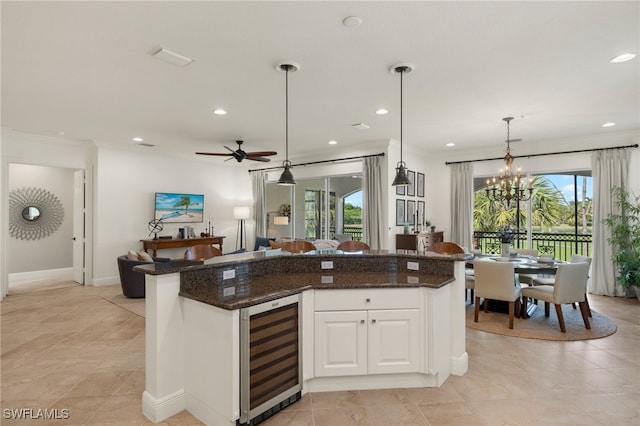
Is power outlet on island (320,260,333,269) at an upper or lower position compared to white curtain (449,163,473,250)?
lower

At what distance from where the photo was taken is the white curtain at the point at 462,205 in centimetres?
703

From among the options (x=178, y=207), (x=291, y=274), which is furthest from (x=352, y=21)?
(x=178, y=207)

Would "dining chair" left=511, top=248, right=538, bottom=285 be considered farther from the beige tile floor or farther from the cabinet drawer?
the cabinet drawer

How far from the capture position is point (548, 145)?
20.6ft

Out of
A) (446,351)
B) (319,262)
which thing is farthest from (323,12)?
(446,351)

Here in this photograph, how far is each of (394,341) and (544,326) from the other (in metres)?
2.63

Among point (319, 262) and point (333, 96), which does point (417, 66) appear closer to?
point (333, 96)

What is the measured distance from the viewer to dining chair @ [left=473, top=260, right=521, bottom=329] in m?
4.05

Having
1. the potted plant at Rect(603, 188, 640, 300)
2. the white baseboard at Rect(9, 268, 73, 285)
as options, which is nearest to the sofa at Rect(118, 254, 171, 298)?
the white baseboard at Rect(9, 268, 73, 285)

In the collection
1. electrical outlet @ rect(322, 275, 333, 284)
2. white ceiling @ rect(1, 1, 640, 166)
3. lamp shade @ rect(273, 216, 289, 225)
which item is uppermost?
white ceiling @ rect(1, 1, 640, 166)

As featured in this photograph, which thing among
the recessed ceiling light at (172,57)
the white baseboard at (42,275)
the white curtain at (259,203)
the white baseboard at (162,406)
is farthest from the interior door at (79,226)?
the white baseboard at (162,406)

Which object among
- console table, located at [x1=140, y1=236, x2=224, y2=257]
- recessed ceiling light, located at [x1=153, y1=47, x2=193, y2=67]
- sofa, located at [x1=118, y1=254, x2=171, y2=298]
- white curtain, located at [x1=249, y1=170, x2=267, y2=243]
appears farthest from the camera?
white curtain, located at [x1=249, y1=170, x2=267, y2=243]

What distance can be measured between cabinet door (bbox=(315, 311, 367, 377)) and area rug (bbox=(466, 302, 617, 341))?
7.03 ft

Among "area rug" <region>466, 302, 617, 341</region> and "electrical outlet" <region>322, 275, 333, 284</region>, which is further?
"area rug" <region>466, 302, 617, 341</region>
